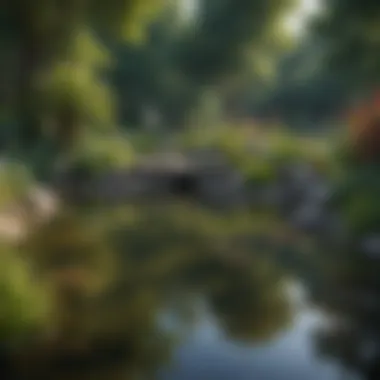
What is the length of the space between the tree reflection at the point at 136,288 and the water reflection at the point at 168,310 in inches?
0.5

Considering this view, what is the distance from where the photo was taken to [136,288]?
830 centimetres

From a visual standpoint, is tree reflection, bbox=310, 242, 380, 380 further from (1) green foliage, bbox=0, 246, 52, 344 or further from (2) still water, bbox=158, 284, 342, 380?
(1) green foliage, bbox=0, 246, 52, 344

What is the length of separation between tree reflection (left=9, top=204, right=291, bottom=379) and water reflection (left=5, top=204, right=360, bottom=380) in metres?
0.01

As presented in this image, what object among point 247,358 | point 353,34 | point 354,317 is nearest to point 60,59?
point 353,34

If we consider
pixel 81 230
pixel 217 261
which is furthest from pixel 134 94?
pixel 217 261

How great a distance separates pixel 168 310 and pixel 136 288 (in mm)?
939

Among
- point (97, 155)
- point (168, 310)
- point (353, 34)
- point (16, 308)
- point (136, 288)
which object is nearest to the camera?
point (16, 308)

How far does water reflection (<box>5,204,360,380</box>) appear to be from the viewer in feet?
19.4

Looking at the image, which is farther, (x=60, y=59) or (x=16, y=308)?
(x=60, y=59)

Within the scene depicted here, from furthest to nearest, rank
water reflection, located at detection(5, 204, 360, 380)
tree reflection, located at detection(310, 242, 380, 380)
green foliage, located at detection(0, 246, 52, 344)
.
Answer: tree reflection, located at detection(310, 242, 380, 380)
water reflection, located at detection(5, 204, 360, 380)
green foliage, located at detection(0, 246, 52, 344)

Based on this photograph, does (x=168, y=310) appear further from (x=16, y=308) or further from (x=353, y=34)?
(x=353, y=34)

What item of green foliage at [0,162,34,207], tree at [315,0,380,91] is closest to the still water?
green foliage at [0,162,34,207]

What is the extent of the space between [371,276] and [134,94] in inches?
864

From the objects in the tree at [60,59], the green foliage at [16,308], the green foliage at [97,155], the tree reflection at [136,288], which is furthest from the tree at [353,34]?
the green foliage at [16,308]
